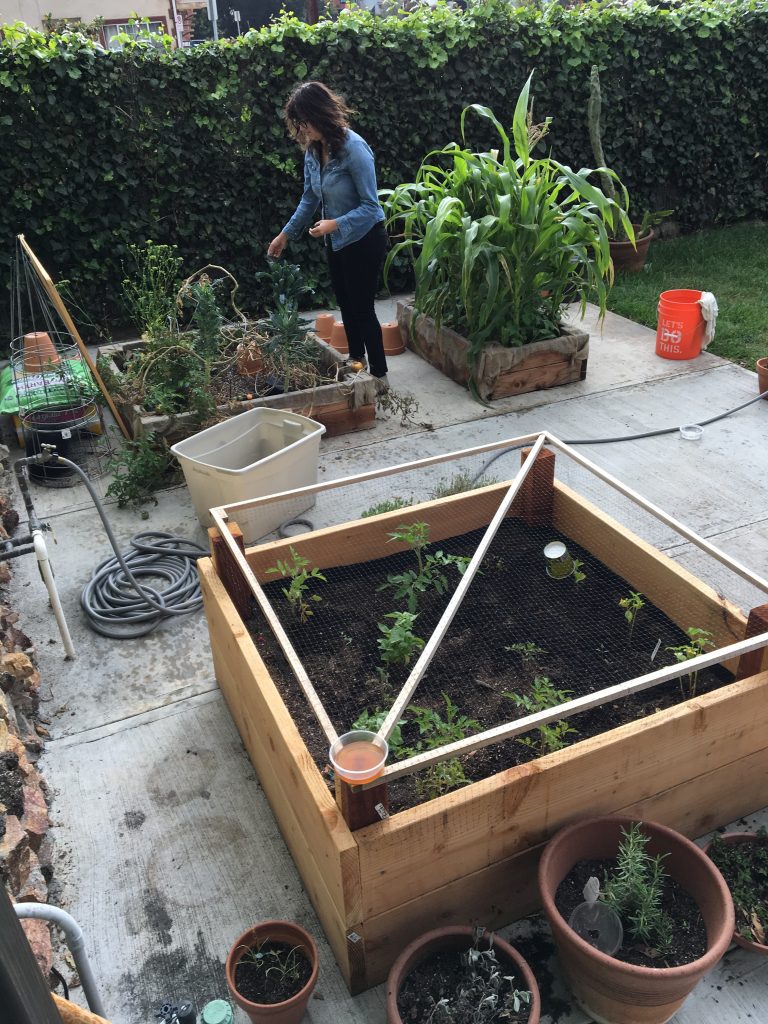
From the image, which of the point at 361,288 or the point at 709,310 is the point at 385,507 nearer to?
the point at 361,288

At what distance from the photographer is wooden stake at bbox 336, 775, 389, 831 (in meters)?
1.55

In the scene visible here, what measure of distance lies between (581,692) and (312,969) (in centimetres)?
93

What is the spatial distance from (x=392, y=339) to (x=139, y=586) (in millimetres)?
2748

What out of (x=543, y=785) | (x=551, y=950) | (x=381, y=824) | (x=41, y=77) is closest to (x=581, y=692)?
(x=543, y=785)

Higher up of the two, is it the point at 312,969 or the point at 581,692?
the point at 581,692

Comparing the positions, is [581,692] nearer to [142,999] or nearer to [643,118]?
[142,999]

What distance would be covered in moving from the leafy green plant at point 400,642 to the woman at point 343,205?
2252 mm

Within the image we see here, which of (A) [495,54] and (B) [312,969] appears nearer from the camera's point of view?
(B) [312,969]

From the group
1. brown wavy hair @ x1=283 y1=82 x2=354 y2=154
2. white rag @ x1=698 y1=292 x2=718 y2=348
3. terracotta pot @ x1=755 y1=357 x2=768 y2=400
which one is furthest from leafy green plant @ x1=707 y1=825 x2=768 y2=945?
white rag @ x1=698 y1=292 x2=718 y2=348

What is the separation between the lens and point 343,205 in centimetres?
393

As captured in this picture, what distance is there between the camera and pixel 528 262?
4250 mm

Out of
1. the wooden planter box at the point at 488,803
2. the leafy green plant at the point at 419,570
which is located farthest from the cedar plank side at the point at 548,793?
the leafy green plant at the point at 419,570

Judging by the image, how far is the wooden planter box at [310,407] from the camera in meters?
3.82

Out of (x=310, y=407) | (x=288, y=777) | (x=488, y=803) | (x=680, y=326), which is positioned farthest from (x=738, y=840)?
(x=680, y=326)
